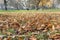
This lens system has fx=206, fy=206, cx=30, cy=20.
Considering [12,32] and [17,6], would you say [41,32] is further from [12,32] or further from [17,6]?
[17,6]

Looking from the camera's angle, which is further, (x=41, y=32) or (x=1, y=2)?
(x=1, y=2)

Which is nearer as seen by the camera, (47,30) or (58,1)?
(47,30)

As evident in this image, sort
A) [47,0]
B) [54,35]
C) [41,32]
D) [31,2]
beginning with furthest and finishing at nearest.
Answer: [31,2] < [47,0] < [41,32] < [54,35]

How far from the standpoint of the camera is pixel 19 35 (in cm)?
305

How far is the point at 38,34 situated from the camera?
306cm

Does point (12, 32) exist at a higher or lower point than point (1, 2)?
higher

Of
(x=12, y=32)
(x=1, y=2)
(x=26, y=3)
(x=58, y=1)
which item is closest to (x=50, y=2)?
(x=58, y=1)

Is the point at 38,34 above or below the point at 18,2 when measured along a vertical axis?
above

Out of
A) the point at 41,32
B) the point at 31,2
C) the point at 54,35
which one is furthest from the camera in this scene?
the point at 31,2

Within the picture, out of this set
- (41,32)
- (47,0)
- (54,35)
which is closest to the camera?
(54,35)

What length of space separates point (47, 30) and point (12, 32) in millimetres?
562

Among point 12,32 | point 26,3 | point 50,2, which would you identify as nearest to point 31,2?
point 26,3

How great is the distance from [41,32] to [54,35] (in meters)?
0.29

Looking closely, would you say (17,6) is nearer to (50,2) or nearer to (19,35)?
(50,2)
